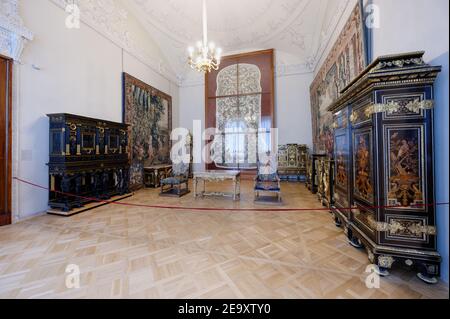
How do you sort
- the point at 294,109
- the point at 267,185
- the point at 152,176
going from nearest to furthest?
1. the point at 267,185
2. the point at 152,176
3. the point at 294,109

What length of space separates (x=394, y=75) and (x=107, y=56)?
7327 millimetres

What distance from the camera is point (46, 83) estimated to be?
4.45 m

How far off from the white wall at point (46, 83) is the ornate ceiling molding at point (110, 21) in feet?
0.71

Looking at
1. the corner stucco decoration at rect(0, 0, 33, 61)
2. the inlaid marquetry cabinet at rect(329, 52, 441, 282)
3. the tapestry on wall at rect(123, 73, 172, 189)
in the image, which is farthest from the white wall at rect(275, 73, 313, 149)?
the corner stucco decoration at rect(0, 0, 33, 61)

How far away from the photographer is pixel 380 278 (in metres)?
2.06

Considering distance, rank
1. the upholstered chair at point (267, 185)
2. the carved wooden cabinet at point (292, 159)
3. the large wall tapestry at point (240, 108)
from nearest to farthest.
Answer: the upholstered chair at point (267, 185) < the carved wooden cabinet at point (292, 159) < the large wall tapestry at point (240, 108)

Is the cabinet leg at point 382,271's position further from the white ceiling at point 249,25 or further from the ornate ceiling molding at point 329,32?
the white ceiling at point 249,25

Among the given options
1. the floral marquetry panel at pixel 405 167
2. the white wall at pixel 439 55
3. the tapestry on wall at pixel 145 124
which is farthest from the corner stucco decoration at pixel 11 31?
the white wall at pixel 439 55

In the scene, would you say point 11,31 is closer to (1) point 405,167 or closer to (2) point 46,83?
(2) point 46,83

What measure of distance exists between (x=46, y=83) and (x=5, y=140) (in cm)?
155

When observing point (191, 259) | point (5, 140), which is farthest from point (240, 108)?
point (191, 259)

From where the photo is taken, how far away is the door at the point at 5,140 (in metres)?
3.71

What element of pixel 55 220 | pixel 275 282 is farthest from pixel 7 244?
pixel 275 282

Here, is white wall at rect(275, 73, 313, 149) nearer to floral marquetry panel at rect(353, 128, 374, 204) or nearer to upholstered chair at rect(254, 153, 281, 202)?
upholstered chair at rect(254, 153, 281, 202)
